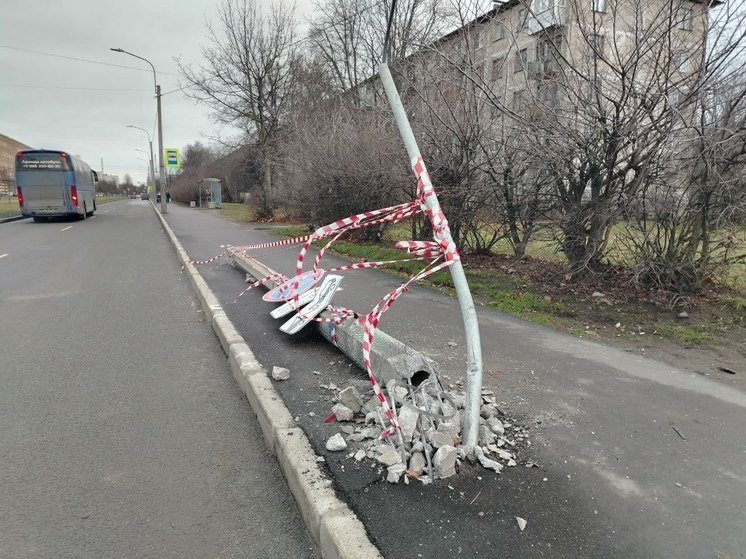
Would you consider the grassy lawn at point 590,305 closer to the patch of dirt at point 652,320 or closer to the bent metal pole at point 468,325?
the patch of dirt at point 652,320

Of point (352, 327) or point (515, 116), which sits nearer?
point (352, 327)

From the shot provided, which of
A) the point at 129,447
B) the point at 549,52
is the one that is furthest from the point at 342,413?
Answer: the point at 549,52

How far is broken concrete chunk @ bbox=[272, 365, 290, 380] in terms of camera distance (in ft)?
13.2

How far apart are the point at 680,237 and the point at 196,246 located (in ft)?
39.7

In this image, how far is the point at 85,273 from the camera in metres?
9.52

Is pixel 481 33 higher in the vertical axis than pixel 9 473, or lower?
higher

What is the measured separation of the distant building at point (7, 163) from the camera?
59.3m

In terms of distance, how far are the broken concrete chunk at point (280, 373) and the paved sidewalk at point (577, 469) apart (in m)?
0.08

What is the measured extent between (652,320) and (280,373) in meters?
4.52

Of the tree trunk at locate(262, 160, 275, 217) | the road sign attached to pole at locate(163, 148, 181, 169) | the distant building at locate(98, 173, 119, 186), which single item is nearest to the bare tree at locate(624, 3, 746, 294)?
the tree trunk at locate(262, 160, 275, 217)

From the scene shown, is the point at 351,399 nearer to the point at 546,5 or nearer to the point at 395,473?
the point at 395,473

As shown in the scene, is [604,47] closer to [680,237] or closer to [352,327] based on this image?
[680,237]

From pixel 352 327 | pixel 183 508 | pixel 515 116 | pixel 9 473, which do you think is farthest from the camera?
pixel 515 116

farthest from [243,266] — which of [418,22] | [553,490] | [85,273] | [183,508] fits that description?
[418,22]
